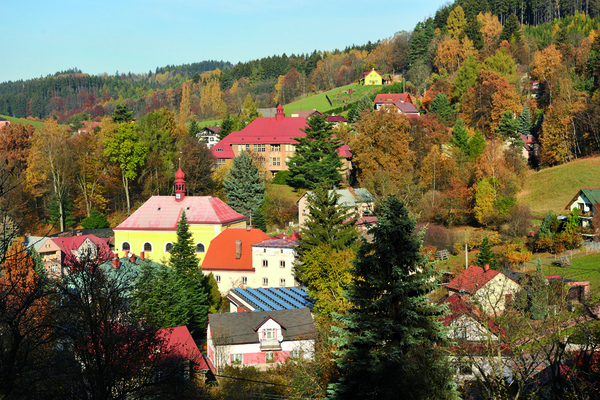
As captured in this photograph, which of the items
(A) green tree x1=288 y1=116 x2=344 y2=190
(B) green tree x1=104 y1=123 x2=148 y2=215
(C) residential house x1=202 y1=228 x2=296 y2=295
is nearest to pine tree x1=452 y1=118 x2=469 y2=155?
(A) green tree x1=288 y1=116 x2=344 y2=190

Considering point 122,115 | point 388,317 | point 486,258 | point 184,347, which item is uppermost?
point 122,115

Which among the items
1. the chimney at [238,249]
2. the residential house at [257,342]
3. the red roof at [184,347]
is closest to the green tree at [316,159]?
the chimney at [238,249]

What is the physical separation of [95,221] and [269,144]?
83.5 ft

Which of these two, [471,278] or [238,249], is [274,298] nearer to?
[238,249]

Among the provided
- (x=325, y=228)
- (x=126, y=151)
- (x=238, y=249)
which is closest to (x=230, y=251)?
(x=238, y=249)

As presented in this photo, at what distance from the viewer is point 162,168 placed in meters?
63.9

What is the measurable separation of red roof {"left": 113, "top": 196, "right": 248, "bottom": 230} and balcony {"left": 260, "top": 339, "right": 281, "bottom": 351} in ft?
65.5

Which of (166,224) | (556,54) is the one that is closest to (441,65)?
(556,54)

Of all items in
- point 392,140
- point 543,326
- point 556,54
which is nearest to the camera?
point 543,326

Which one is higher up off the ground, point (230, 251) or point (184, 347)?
point (230, 251)

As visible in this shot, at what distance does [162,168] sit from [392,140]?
84.6 ft

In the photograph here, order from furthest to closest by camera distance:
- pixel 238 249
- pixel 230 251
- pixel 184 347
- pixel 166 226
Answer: pixel 166 226, pixel 230 251, pixel 238 249, pixel 184 347

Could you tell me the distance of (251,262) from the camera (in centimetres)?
4581

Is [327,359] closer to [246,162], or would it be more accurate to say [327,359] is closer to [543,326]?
[543,326]
